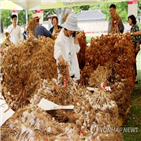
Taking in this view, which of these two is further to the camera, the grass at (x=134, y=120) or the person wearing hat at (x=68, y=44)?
the grass at (x=134, y=120)

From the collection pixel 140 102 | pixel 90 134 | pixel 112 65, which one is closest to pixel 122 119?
pixel 112 65

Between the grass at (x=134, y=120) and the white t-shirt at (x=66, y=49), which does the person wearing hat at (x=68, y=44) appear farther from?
the grass at (x=134, y=120)

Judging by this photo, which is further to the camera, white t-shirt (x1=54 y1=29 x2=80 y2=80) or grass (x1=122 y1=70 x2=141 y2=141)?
grass (x1=122 y1=70 x2=141 y2=141)

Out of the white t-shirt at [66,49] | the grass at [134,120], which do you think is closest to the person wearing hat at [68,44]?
the white t-shirt at [66,49]

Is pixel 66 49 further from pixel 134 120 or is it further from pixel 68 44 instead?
pixel 134 120

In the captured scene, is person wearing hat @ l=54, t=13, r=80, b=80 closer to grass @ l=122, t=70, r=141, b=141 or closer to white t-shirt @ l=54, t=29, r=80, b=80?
white t-shirt @ l=54, t=29, r=80, b=80

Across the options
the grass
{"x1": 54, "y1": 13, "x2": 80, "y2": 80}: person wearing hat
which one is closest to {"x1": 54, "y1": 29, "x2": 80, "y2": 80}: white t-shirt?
{"x1": 54, "y1": 13, "x2": 80, "y2": 80}: person wearing hat

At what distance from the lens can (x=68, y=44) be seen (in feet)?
9.02

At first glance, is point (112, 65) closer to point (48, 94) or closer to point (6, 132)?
point (48, 94)

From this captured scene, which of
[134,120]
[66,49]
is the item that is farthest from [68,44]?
[134,120]

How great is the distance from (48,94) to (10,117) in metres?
0.64

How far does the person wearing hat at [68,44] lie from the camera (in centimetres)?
257

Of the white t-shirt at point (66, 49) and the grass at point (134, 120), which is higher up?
the white t-shirt at point (66, 49)

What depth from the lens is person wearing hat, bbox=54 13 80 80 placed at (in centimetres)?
257
